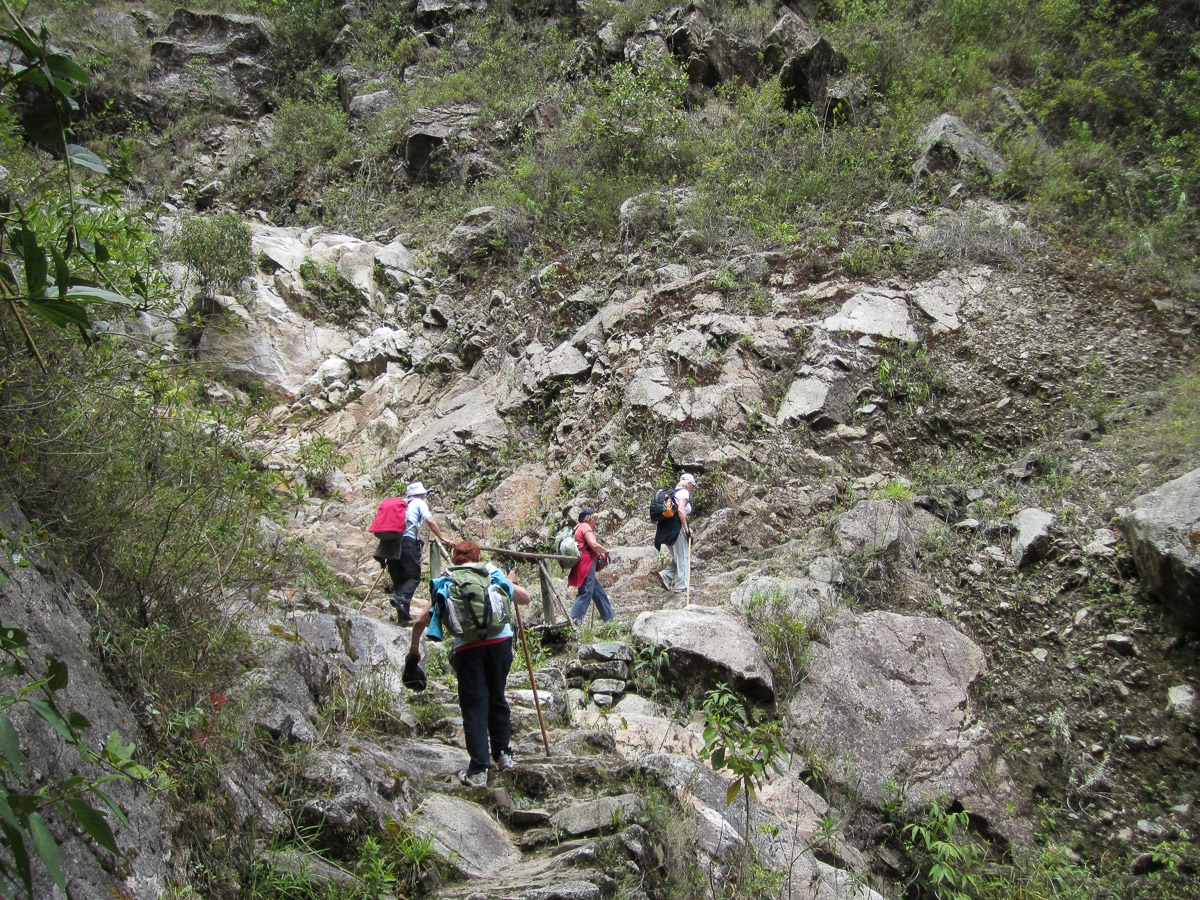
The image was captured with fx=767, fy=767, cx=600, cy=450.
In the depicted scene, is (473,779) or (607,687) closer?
(473,779)

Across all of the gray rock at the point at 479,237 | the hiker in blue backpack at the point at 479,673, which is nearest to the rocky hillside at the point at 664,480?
the gray rock at the point at 479,237

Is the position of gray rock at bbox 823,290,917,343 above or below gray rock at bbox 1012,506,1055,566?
above

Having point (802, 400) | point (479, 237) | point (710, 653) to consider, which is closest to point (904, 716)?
point (710, 653)

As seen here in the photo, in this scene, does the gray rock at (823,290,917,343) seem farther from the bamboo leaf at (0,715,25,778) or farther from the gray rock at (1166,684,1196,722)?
the bamboo leaf at (0,715,25,778)

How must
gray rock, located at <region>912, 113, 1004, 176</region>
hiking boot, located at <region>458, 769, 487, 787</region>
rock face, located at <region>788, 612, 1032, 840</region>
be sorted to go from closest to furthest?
1. hiking boot, located at <region>458, 769, 487, 787</region>
2. rock face, located at <region>788, 612, 1032, 840</region>
3. gray rock, located at <region>912, 113, 1004, 176</region>

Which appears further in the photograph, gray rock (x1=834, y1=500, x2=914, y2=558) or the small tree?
gray rock (x1=834, y1=500, x2=914, y2=558)

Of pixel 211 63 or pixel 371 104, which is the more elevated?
pixel 211 63

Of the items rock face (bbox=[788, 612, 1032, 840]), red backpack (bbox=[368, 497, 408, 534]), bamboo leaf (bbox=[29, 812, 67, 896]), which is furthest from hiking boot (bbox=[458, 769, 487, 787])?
red backpack (bbox=[368, 497, 408, 534])

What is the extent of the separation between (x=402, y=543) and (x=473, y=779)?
3582 millimetres

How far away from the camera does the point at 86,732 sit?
2.84m

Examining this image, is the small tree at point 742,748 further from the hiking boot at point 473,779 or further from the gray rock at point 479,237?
the gray rock at point 479,237

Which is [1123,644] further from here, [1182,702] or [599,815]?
[599,815]

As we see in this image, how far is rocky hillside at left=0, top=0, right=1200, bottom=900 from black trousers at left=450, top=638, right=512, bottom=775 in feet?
0.89

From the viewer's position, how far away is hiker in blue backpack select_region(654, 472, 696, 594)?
7.98 metres
